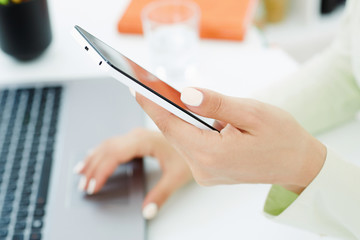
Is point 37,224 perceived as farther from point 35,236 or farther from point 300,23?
point 300,23

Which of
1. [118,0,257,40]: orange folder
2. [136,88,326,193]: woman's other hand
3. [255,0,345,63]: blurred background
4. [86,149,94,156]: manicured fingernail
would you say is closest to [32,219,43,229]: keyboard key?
[86,149,94,156]: manicured fingernail

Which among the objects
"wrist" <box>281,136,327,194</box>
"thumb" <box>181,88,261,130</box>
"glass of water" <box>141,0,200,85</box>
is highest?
"thumb" <box>181,88,261,130</box>

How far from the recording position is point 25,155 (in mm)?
752

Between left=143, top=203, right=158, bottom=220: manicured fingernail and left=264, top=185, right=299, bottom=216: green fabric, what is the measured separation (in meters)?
0.14

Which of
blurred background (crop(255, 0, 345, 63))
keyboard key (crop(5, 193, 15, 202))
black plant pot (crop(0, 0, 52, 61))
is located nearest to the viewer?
keyboard key (crop(5, 193, 15, 202))

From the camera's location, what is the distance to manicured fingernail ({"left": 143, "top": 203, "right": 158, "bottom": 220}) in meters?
0.65

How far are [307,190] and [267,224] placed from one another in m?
0.09

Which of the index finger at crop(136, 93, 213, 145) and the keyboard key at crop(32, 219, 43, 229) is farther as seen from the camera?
the keyboard key at crop(32, 219, 43, 229)

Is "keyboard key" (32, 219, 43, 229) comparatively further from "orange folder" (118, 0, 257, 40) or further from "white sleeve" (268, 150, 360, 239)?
"orange folder" (118, 0, 257, 40)

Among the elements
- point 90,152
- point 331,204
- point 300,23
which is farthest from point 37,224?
point 300,23

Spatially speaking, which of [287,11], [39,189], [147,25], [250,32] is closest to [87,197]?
[39,189]

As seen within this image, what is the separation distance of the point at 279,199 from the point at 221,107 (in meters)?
0.18

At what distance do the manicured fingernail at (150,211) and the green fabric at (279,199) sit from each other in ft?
0.47

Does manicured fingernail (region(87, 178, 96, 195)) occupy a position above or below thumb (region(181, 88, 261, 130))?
below
